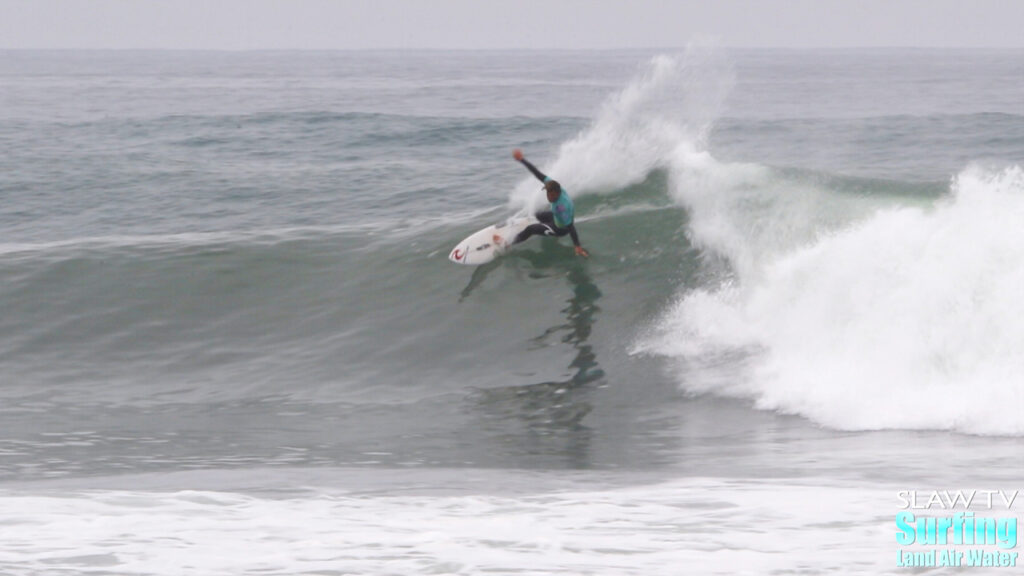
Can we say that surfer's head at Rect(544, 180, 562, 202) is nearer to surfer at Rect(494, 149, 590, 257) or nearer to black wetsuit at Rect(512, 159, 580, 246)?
surfer at Rect(494, 149, 590, 257)

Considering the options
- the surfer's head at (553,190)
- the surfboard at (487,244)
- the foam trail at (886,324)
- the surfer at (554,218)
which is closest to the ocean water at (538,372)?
the foam trail at (886,324)

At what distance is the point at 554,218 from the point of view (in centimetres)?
1597

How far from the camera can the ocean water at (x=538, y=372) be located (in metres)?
6.96

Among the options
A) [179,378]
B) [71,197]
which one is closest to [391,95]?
[71,197]

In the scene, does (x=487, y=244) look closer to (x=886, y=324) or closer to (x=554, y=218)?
(x=554, y=218)

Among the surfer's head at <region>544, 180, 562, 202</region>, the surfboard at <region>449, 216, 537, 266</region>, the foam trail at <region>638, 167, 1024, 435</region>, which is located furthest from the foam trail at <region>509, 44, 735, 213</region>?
the foam trail at <region>638, 167, 1024, 435</region>

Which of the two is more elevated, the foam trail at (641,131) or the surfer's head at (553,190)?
the foam trail at (641,131)

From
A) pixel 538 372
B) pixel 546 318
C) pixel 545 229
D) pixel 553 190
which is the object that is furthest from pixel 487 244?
pixel 538 372

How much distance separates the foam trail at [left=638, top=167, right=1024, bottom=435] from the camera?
34.7 feet

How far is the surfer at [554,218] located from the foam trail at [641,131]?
2.61m

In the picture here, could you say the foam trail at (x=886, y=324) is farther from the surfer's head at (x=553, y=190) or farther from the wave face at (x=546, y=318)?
the surfer's head at (x=553, y=190)

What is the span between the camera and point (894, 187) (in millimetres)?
17281

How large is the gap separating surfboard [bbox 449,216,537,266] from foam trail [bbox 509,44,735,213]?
2521 mm

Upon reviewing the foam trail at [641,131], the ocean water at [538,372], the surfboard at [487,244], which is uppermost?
the foam trail at [641,131]
